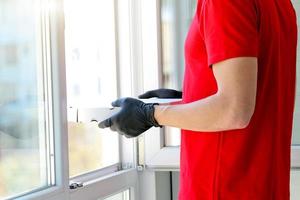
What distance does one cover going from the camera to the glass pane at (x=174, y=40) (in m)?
1.92

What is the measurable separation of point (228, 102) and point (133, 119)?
0.25 m

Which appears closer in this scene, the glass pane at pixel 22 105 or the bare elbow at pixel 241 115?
the bare elbow at pixel 241 115

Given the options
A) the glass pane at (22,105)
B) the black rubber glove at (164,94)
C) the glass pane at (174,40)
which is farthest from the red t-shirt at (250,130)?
the glass pane at (174,40)

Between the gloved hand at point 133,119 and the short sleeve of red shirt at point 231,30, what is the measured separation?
212 mm

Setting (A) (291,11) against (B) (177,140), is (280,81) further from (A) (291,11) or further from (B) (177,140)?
(B) (177,140)

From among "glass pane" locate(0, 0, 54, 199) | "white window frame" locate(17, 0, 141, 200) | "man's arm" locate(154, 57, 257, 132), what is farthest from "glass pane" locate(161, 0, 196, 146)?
"man's arm" locate(154, 57, 257, 132)

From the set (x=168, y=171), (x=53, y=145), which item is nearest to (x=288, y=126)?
(x=53, y=145)

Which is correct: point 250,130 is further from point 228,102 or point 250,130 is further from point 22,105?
point 22,105

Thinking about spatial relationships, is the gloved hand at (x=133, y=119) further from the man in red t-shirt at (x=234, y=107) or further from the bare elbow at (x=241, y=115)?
the bare elbow at (x=241, y=115)

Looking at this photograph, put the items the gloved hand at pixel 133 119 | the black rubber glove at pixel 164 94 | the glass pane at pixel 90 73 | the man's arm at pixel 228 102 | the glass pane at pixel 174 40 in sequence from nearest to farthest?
1. the man's arm at pixel 228 102
2. the gloved hand at pixel 133 119
3. the black rubber glove at pixel 164 94
4. the glass pane at pixel 90 73
5. the glass pane at pixel 174 40

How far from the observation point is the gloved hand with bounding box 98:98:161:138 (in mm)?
1064

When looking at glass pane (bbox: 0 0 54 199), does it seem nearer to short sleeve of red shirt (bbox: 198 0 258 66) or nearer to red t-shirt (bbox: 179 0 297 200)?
red t-shirt (bbox: 179 0 297 200)

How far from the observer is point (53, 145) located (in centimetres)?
139

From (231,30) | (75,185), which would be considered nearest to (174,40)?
(75,185)
